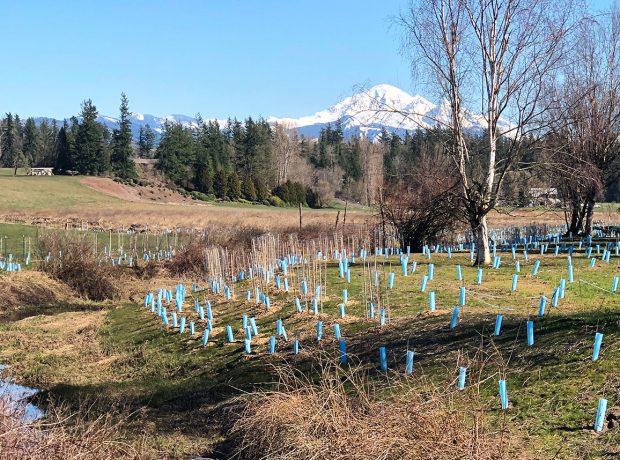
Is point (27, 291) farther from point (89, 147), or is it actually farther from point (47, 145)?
point (47, 145)

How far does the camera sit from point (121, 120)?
3312 inches

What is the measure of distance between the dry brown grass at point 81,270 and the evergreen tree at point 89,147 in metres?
60.5

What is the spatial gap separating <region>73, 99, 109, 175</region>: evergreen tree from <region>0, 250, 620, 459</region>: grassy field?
6639 cm

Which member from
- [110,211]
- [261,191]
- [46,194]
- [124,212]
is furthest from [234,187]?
[124,212]

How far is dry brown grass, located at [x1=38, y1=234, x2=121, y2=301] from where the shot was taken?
74.9 ft

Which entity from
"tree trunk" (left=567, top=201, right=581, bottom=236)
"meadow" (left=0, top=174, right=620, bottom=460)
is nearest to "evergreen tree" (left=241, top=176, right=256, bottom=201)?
"tree trunk" (left=567, top=201, right=581, bottom=236)

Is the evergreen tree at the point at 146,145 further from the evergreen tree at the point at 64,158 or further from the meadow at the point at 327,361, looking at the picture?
the meadow at the point at 327,361

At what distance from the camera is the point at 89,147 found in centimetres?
8088

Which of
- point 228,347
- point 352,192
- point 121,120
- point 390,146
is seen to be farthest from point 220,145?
point 228,347

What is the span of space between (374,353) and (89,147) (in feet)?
256

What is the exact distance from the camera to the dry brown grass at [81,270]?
22.8 meters

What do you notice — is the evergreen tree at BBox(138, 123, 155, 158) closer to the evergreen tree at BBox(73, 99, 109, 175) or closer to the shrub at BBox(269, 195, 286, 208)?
the evergreen tree at BBox(73, 99, 109, 175)

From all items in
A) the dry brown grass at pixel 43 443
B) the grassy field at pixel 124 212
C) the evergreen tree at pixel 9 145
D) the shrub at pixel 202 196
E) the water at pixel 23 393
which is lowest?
the water at pixel 23 393

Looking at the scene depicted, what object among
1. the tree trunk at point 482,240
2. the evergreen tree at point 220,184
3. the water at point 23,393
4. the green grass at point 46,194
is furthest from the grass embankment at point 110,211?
the water at point 23,393
